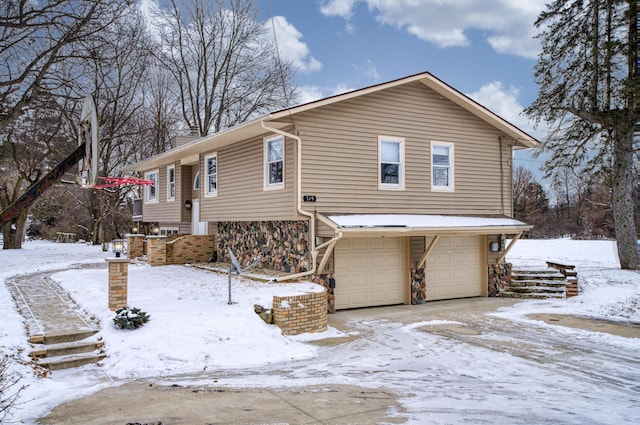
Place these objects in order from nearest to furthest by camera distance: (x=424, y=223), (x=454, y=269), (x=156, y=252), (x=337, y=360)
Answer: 1. (x=337, y=360)
2. (x=424, y=223)
3. (x=454, y=269)
4. (x=156, y=252)

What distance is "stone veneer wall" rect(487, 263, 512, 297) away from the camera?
14.4 m

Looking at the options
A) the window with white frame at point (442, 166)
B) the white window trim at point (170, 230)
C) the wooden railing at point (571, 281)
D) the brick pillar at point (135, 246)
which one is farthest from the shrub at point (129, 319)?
the white window trim at point (170, 230)

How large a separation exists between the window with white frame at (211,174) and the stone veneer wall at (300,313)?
6.94 meters

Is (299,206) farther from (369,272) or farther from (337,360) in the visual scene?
(337,360)

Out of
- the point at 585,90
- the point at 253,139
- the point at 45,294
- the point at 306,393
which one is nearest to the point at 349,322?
the point at 306,393

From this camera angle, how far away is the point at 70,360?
668 cm

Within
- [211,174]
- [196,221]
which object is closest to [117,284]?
[211,174]

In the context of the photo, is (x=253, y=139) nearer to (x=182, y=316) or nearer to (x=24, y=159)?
(x=182, y=316)

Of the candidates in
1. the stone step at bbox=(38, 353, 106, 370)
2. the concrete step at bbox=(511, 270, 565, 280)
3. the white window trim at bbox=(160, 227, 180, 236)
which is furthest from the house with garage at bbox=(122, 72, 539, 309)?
the white window trim at bbox=(160, 227, 180, 236)

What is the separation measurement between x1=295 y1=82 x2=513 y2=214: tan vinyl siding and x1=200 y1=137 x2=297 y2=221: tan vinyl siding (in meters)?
0.57

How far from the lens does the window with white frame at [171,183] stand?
62.2ft

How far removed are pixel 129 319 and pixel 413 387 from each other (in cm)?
448

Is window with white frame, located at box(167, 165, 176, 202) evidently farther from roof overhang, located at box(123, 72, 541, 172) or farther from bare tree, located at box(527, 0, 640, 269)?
bare tree, located at box(527, 0, 640, 269)

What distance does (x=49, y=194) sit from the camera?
104 ft
